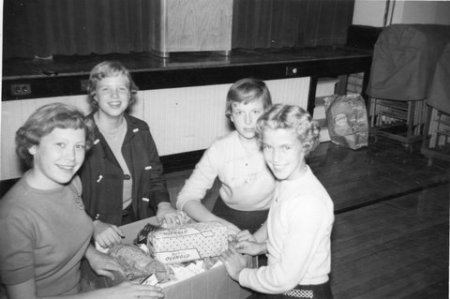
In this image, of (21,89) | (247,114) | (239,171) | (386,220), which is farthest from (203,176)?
(386,220)

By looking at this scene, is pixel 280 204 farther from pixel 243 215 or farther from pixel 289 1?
pixel 289 1

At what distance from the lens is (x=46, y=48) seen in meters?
3.13

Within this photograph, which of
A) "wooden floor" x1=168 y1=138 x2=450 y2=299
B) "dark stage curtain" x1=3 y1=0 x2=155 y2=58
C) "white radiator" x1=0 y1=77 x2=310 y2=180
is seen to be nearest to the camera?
"wooden floor" x1=168 y1=138 x2=450 y2=299

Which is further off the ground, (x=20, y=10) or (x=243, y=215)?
(x=20, y=10)

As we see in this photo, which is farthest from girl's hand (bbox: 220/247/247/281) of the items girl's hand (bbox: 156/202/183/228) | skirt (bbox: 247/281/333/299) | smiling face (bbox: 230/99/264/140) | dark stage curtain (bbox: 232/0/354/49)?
dark stage curtain (bbox: 232/0/354/49)

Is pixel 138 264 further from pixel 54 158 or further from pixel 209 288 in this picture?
pixel 54 158

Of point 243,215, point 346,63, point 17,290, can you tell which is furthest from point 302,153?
point 346,63

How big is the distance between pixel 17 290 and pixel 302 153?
89 centimetres

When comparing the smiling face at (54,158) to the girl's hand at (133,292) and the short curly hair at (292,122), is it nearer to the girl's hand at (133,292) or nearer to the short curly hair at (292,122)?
the girl's hand at (133,292)

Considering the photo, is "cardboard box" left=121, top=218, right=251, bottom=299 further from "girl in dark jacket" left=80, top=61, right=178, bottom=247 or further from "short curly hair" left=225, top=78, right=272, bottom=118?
"short curly hair" left=225, top=78, right=272, bottom=118

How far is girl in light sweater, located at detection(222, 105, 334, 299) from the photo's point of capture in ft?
4.26

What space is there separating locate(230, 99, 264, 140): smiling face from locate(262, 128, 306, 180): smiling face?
16.7 inches

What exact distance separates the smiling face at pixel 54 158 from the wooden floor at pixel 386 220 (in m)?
1.42

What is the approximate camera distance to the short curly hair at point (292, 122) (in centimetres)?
134
